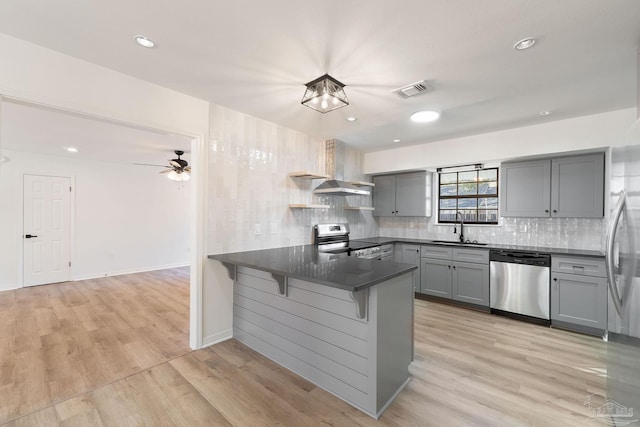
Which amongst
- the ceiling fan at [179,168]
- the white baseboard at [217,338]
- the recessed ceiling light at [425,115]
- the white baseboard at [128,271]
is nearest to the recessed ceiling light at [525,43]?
the recessed ceiling light at [425,115]

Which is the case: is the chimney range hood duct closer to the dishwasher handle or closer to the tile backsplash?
the tile backsplash

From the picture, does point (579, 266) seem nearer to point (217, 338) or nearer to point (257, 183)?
point (257, 183)

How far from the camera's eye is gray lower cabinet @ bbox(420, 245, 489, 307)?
380 centimetres

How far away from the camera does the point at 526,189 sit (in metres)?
3.71

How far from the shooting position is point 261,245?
3.30 meters

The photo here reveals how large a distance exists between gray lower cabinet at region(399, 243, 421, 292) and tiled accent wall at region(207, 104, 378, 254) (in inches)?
58.6

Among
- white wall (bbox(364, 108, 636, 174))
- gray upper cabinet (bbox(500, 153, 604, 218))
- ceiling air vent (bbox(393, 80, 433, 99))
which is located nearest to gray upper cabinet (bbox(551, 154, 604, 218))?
gray upper cabinet (bbox(500, 153, 604, 218))

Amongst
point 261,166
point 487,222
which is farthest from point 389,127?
point 487,222

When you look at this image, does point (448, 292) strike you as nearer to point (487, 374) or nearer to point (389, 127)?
point (487, 374)

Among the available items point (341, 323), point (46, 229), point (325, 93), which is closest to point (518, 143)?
point (325, 93)

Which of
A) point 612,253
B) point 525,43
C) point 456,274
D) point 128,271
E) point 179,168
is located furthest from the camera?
point 128,271

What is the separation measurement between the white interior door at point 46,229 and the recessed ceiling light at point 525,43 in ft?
24.2

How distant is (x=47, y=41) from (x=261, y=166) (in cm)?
197

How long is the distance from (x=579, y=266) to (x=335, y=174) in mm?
3189
